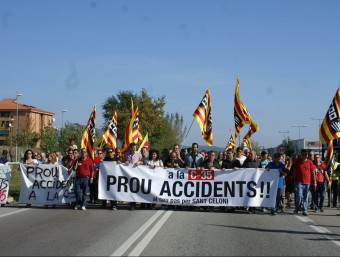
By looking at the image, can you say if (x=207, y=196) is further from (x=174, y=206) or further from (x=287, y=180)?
(x=287, y=180)

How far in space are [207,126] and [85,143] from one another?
461 centimetres

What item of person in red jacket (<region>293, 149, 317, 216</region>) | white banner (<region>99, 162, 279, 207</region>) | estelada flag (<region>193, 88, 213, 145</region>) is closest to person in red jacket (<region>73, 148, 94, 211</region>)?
white banner (<region>99, 162, 279, 207</region>)

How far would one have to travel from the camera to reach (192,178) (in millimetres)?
15555

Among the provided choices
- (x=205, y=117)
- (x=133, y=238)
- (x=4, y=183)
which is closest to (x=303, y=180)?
(x=205, y=117)

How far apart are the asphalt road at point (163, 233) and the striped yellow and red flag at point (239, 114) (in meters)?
7.53

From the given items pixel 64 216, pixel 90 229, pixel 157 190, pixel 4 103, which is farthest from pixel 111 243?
pixel 4 103

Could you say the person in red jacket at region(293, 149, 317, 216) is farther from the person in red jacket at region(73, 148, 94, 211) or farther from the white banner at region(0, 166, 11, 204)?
the white banner at region(0, 166, 11, 204)

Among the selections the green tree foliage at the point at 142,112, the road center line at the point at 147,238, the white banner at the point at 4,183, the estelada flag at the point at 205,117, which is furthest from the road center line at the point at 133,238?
the green tree foliage at the point at 142,112

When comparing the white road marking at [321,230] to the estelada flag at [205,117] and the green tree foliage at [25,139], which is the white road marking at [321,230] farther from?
the green tree foliage at [25,139]

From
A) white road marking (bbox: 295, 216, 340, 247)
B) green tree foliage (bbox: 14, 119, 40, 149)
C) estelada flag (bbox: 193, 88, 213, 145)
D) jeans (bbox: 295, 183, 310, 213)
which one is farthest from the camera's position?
green tree foliage (bbox: 14, 119, 40, 149)

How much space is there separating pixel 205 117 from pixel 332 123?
470 centimetres

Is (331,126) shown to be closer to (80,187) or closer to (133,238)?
(80,187)

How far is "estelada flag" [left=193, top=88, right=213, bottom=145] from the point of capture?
19938 mm

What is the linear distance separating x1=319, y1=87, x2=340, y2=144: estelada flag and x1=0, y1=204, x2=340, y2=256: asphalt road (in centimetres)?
334
